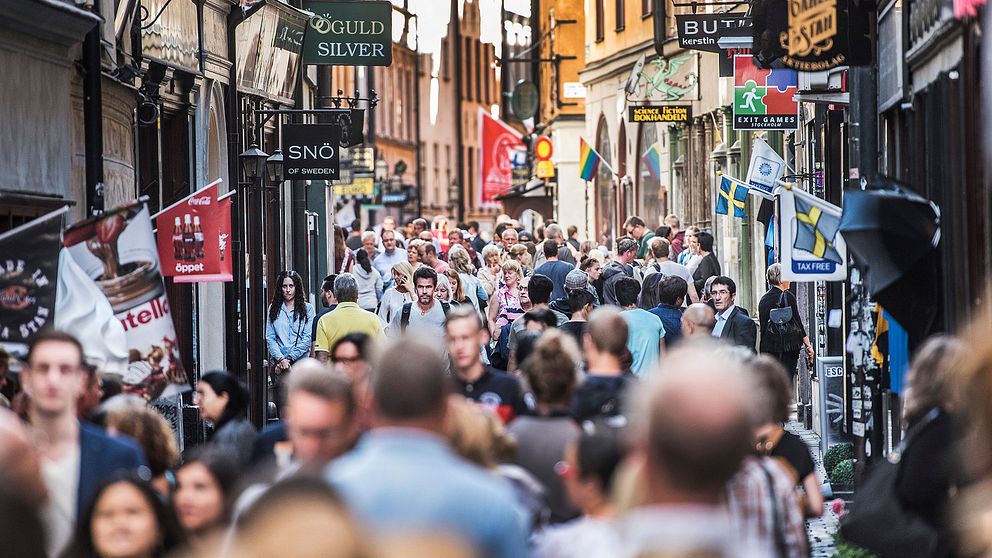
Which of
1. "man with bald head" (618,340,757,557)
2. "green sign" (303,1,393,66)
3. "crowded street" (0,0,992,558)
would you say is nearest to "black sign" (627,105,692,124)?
"crowded street" (0,0,992,558)

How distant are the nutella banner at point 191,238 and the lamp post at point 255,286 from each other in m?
7.26

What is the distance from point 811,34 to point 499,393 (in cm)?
515

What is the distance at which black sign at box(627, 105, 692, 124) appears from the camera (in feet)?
101

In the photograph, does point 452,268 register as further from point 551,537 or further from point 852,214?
point 551,537

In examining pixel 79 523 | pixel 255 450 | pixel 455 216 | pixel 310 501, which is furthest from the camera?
pixel 455 216

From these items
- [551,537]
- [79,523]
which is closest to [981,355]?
[551,537]

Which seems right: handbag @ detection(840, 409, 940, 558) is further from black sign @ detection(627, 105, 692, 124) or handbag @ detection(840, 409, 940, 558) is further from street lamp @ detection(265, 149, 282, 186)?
black sign @ detection(627, 105, 692, 124)

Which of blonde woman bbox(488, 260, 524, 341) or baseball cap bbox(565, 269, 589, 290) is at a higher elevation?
baseball cap bbox(565, 269, 589, 290)

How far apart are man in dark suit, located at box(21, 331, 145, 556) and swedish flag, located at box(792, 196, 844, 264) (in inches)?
247

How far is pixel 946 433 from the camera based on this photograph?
7105 millimetres

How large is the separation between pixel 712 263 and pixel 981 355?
15644 millimetres

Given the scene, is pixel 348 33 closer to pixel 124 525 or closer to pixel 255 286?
pixel 255 286

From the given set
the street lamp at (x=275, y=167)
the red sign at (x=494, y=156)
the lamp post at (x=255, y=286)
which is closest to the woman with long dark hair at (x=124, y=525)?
the lamp post at (x=255, y=286)

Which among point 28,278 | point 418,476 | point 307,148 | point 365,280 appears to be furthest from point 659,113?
point 418,476
